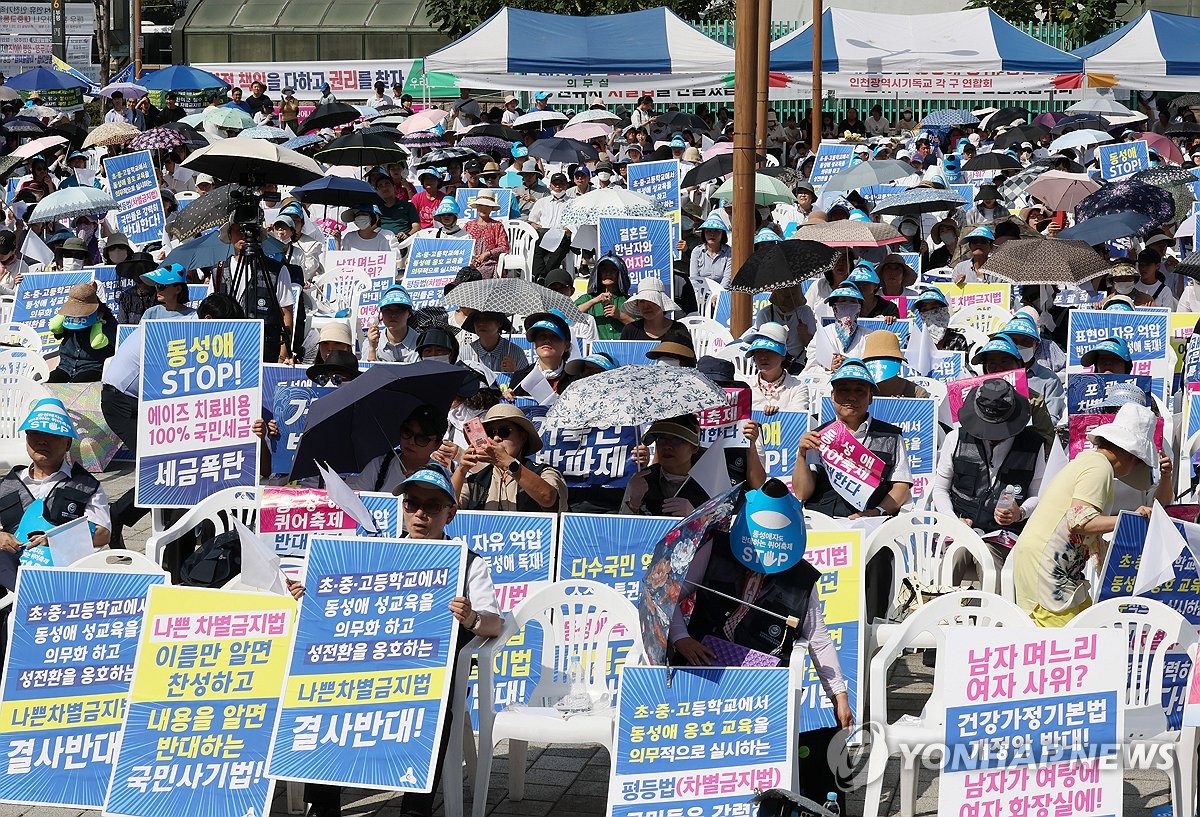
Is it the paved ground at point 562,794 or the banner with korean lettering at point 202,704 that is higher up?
the banner with korean lettering at point 202,704

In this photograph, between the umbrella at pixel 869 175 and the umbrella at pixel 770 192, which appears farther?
the umbrella at pixel 869 175

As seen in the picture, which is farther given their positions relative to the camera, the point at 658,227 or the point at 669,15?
the point at 669,15

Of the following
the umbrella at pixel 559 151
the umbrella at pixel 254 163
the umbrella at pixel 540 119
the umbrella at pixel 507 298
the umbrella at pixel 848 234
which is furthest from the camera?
the umbrella at pixel 540 119

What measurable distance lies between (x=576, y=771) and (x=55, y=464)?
8.73 ft

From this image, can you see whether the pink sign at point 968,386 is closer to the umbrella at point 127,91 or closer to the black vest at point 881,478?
the black vest at point 881,478

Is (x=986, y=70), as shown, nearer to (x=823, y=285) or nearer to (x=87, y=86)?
(x=823, y=285)

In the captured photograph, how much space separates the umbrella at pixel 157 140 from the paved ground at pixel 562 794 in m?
15.1

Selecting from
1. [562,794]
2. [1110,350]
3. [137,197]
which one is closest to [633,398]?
[562,794]

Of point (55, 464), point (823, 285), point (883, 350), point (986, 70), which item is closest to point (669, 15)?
point (986, 70)

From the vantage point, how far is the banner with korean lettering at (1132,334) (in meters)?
11.4

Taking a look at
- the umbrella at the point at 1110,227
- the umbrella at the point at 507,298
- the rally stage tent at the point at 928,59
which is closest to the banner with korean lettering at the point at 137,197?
the umbrella at the point at 507,298

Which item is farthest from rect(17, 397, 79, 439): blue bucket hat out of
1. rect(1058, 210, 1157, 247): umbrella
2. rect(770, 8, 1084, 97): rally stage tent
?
rect(770, 8, 1084, 97): rally stage tent

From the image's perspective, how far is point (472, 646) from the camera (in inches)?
232

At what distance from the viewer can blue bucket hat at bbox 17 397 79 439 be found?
7398 mm
